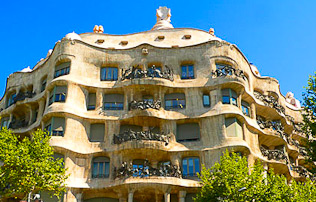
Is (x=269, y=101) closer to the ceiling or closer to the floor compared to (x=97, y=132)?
closer to the ceiling

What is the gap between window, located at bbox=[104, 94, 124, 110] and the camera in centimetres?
3944

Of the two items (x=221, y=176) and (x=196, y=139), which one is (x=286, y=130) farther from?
(x=221, y=176)

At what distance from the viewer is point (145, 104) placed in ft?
124

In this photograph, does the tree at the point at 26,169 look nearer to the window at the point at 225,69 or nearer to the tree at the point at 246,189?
the tree at the point at 246,189

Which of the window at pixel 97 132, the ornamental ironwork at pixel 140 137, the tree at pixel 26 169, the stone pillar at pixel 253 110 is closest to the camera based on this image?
the tree at pixel 26 169

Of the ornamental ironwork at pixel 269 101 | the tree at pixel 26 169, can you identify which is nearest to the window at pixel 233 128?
the ornamental ironwork at pixel 269 101

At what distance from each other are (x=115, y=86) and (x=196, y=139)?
9.20m

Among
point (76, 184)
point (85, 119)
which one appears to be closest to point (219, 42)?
point (85, 119)

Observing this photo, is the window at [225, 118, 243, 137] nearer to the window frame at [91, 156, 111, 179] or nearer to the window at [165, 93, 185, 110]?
the window at [165, 93, 185, 110]

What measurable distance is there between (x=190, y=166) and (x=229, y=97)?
741 cm

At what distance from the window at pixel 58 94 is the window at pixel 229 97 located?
14616 millimetres

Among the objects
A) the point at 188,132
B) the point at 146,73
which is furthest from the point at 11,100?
the point at 188,132

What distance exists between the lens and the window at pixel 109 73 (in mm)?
40781

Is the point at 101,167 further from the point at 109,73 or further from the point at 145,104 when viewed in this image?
the point at 109,73
